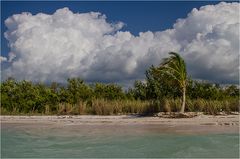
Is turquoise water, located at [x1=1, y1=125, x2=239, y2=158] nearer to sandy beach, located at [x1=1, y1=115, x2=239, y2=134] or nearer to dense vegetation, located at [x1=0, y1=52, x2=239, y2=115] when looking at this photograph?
sandy beach, located at [x1=1, y1=115, x2=239, y2=134]

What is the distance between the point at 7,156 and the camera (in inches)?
390

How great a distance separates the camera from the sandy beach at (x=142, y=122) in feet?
47.5

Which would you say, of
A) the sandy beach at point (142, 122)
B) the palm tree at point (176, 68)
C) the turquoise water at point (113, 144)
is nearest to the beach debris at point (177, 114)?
the sandy beach at point (142, 122)

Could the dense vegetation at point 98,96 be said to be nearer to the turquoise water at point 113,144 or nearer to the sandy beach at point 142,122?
the sandy beach at point 142,122

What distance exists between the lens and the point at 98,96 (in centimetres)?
2308

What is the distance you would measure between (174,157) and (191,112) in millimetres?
9293

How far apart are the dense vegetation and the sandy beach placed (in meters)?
1.63

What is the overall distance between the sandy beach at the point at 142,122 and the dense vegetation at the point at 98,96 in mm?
1631

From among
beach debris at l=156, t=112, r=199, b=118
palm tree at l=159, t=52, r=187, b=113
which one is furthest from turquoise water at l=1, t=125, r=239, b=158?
palm tree at l=159, t=52, r=187, b=113

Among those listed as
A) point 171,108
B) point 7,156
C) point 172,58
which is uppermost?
point 172,58

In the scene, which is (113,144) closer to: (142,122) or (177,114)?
(142,122)

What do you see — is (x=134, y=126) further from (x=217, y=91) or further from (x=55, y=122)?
(x=217, y=91)

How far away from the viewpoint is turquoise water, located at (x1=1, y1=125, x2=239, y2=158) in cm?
975

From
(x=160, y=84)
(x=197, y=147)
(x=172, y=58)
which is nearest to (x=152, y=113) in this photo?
(x=172, y=58)
